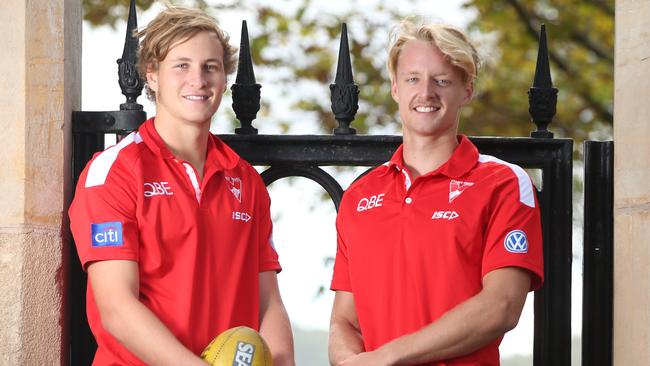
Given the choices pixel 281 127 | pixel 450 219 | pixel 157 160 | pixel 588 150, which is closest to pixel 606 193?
pixel 588 150

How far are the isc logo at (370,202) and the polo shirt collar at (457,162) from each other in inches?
5.0

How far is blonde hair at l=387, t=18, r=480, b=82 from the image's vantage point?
4.13m

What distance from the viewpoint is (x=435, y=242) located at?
13.1 ft

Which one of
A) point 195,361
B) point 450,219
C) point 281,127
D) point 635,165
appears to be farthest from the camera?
point 281,127

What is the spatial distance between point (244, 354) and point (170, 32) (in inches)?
44.6

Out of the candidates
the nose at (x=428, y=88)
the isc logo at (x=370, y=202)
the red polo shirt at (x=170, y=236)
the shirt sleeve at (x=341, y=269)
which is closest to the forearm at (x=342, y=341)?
the shirt sleeve at (x=341, y=269)

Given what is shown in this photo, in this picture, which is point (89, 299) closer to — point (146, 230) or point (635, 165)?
point (146, 230)

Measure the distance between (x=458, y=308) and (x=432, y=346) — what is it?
0.50 feet

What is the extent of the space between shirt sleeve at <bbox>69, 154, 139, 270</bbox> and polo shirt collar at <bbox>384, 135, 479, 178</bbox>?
3.01 feet

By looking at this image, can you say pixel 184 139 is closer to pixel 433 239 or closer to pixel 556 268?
pixel 433 239

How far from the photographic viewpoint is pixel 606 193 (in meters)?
4.78

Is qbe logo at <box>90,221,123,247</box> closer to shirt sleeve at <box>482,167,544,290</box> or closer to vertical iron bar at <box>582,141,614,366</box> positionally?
shirt sleeve at <box>482,167,544,290</box>

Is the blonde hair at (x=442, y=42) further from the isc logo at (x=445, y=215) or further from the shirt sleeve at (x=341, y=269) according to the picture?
the shirt sleeve at (x=341, y=269)

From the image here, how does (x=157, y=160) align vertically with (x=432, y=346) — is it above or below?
above
